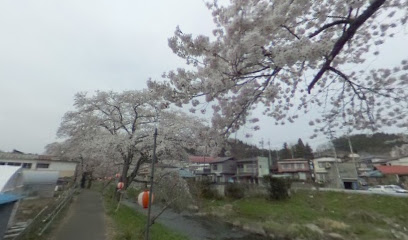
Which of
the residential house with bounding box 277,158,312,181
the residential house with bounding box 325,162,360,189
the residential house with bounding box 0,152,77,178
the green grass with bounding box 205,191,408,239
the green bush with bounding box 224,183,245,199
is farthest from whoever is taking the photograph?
the residential house with bounding box 277,158,312,181

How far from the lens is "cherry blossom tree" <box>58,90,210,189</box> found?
49.7 feet

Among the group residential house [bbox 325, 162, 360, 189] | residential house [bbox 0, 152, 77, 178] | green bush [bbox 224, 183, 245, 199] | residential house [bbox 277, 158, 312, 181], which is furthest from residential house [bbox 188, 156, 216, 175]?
residential house [bbox 0, 152, 77, 178]

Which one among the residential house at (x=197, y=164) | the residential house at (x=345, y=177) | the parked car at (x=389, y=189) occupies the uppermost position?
the residential house at (x=197, y=164)

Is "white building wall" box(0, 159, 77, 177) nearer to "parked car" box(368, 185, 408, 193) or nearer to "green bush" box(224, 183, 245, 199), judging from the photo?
"green bush" box(224, 183, 245, 199)

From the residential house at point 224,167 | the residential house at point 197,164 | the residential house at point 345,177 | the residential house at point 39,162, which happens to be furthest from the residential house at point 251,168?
the residential house at point 39,162

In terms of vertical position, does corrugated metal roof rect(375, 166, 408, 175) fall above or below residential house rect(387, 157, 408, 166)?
below

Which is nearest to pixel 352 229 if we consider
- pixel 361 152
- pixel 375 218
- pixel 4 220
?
pixel 375 218

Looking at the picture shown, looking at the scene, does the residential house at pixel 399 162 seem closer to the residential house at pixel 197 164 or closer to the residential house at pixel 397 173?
the residential house at pixel 397 173

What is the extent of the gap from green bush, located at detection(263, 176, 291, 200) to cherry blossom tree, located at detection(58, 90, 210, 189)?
1244cm

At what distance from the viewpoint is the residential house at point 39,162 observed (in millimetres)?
32188

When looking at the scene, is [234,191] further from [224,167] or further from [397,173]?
[397,173]

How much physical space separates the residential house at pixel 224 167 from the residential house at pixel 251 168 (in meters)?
0.88

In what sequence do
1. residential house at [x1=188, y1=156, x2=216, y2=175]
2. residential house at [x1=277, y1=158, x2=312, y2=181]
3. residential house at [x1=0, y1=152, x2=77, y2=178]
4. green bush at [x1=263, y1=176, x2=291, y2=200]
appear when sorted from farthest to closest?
residential house at [x1=277, y1=158, x2=312, y2=181]
residential house at [x1=0, y1=152, x2=77, y2=178]
green bush at [x1=263, y1=176, x2=291, y2=200]
residential house at [x1=188, y1=156, x2=216, y2=175]

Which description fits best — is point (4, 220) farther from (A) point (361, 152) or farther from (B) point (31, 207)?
(A) point (361, 152)
